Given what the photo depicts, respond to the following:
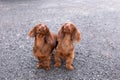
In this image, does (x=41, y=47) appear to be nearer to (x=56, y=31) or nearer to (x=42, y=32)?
(x=42, y=32)

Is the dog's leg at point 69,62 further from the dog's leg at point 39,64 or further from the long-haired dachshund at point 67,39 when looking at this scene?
the dog's leg at point 39,64

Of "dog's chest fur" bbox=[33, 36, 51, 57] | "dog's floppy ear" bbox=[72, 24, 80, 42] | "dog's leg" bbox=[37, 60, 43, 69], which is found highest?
"dog's floppy ear" bbox=[72, 24, 80, 42]

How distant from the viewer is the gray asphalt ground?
8.92 ft

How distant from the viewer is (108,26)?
432cm

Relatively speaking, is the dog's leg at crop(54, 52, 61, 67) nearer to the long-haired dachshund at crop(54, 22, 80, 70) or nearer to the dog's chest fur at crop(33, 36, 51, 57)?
the long-haired dachshund at crop(54, 22, 80, 70)

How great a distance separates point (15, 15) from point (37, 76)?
8.22ft

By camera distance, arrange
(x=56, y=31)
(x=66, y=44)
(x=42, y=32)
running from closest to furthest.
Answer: (x=42, y=32)
(x=66, y=44)
(x=56, y=31)

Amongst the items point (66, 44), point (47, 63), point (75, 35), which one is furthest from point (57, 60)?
point (75, 35)

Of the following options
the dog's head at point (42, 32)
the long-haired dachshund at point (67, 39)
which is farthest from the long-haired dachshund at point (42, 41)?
the long-haired dachshund at point (67, 39)

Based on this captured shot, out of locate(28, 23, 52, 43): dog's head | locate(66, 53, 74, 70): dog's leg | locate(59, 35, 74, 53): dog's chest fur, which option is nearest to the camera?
locate(28, 23, 52, 43): dog's head

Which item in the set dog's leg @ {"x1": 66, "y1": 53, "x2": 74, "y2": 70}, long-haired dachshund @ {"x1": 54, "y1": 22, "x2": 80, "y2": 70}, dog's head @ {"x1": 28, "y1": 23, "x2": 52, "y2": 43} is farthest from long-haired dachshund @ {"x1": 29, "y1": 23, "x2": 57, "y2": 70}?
dog's leg @ {"x1": 66, "y1": 53, "x2": 74, "y2": 70}

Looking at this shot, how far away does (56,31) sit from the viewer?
4.03 meters

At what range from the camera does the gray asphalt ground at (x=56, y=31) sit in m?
2.72

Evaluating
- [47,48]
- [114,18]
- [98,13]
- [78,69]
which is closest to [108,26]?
[114,18]
